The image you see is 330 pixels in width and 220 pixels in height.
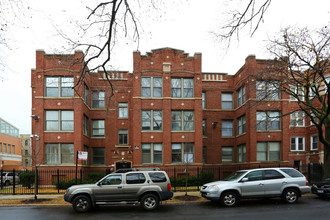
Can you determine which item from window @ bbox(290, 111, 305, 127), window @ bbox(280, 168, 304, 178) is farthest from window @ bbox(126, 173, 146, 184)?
window @ bbox(290, 111, 305, 127)

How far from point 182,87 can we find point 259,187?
43.6 ft

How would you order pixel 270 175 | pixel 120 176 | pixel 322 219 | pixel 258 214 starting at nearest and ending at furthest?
1. pixel 322 219
2. pixel 258 214
3. pixel 120 176
4. pixel 270 175

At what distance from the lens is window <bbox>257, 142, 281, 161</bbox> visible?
23891 mm

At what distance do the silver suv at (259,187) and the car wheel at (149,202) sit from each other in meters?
2.41

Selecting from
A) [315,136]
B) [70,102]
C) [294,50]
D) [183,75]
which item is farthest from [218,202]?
[315,136]

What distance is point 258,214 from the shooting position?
399 inches

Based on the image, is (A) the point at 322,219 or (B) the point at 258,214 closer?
(A) the point at 322,219

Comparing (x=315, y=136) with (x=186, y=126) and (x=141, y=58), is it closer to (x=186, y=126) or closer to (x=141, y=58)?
(x=186, y=126)

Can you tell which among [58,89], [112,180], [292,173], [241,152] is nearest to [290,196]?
[292,173]

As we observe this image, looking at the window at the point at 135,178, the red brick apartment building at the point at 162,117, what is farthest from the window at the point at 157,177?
the red brick apartment building at the point at 162,117

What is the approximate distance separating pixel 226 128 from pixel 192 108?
20.4 ft

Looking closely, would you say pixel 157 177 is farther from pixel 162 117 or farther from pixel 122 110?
pixel 122 110

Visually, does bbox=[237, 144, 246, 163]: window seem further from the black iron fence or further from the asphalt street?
the asphalt street

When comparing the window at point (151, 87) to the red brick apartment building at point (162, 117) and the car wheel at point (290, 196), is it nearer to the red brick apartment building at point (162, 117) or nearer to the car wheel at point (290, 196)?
the red brick apartment building at point (162, 117)
